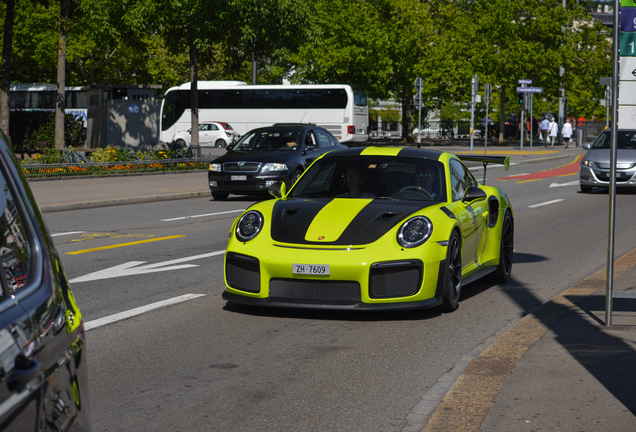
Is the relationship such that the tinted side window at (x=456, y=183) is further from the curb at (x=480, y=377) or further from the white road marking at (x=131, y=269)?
the white road marking at (x=131, y=269)

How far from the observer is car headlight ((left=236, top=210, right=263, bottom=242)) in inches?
265

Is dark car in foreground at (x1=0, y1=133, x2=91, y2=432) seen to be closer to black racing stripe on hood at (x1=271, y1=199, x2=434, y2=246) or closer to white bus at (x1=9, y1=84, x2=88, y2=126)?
black racing stripe on hood at (x1=271, y1=199, x2=434, y2=246)

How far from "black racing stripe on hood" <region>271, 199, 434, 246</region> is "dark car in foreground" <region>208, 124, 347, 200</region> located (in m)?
10.9

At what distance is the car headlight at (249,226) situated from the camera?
6730mm

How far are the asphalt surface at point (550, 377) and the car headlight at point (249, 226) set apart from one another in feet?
6.47

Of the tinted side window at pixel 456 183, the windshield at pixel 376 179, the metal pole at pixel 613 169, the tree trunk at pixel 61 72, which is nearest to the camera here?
the metal pole at pixel 613 169

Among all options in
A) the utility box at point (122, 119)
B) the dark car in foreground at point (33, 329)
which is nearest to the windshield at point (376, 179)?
the dark car in foreground at point (33, 329)

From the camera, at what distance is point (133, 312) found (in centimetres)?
699

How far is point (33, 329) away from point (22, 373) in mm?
191

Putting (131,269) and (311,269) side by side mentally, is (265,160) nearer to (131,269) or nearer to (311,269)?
(131,269)

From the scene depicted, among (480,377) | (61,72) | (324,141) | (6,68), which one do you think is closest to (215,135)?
(61,72)

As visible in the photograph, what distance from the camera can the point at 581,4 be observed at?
61094mm

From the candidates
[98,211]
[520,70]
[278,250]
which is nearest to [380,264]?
[278,250]

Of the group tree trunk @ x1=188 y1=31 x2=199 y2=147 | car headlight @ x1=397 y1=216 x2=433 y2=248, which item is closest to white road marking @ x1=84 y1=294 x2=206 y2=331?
car headlight @ x1=397 y1=216 x2=433 y2=248
